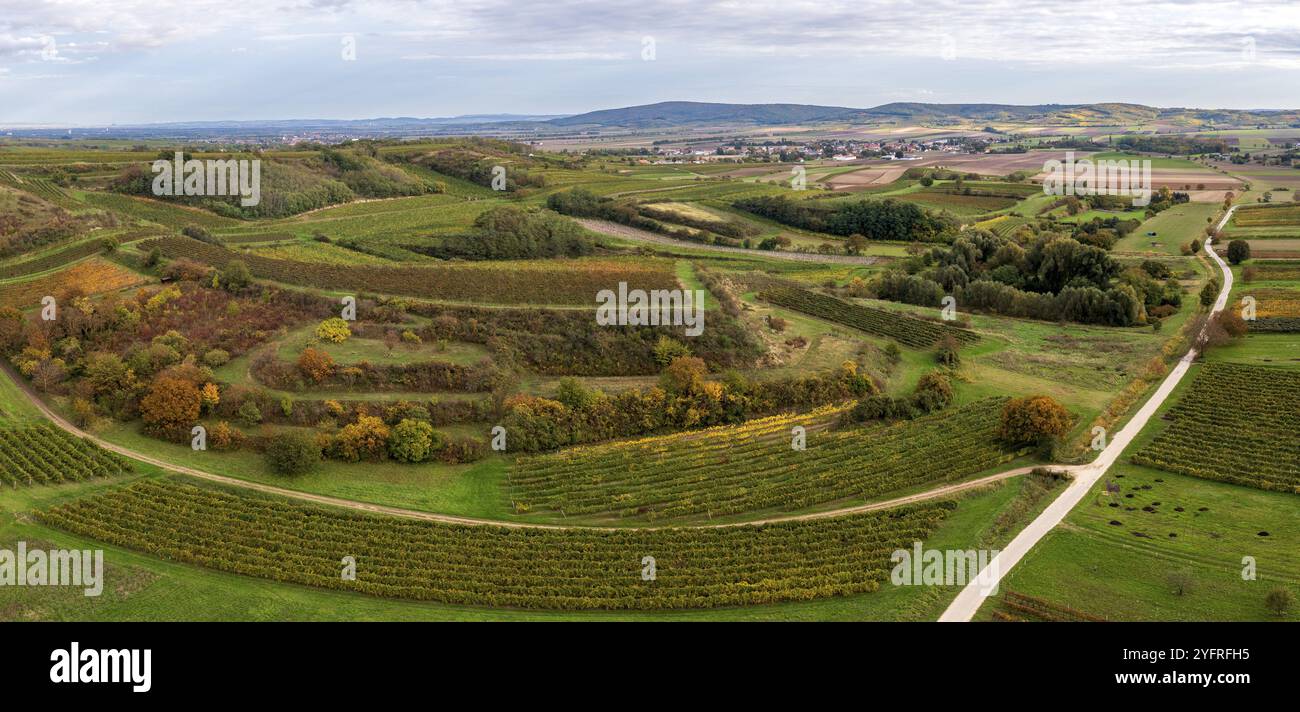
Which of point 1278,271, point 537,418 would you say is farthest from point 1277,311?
point 537,418

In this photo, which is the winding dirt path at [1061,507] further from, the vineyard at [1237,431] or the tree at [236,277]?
the tree at [236,277]

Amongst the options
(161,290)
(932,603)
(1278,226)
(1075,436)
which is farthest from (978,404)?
(1278,226)

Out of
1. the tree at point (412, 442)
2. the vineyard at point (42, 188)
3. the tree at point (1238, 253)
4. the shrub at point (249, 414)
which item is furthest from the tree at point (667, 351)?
the vineyard at point (42, 188)

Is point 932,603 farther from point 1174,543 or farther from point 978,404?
point 978,404

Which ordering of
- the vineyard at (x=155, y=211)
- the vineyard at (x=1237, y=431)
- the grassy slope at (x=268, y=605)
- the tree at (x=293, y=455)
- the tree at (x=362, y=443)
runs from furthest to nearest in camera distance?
the vineyard at (x=155, y=211)
the tree at (x=362, y=443)
the tree at (x=293, y=455)
the vineyard at (x=1237, y=431)
the grassy slope at (x=268, y=605)

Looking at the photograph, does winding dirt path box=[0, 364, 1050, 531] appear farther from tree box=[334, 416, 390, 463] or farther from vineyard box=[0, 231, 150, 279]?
vineyard box=[0, 231, 150, 279]

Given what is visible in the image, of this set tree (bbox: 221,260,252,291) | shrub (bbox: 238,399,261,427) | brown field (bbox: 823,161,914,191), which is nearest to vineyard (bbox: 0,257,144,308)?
tree (bbox: 221,260,252,291)
